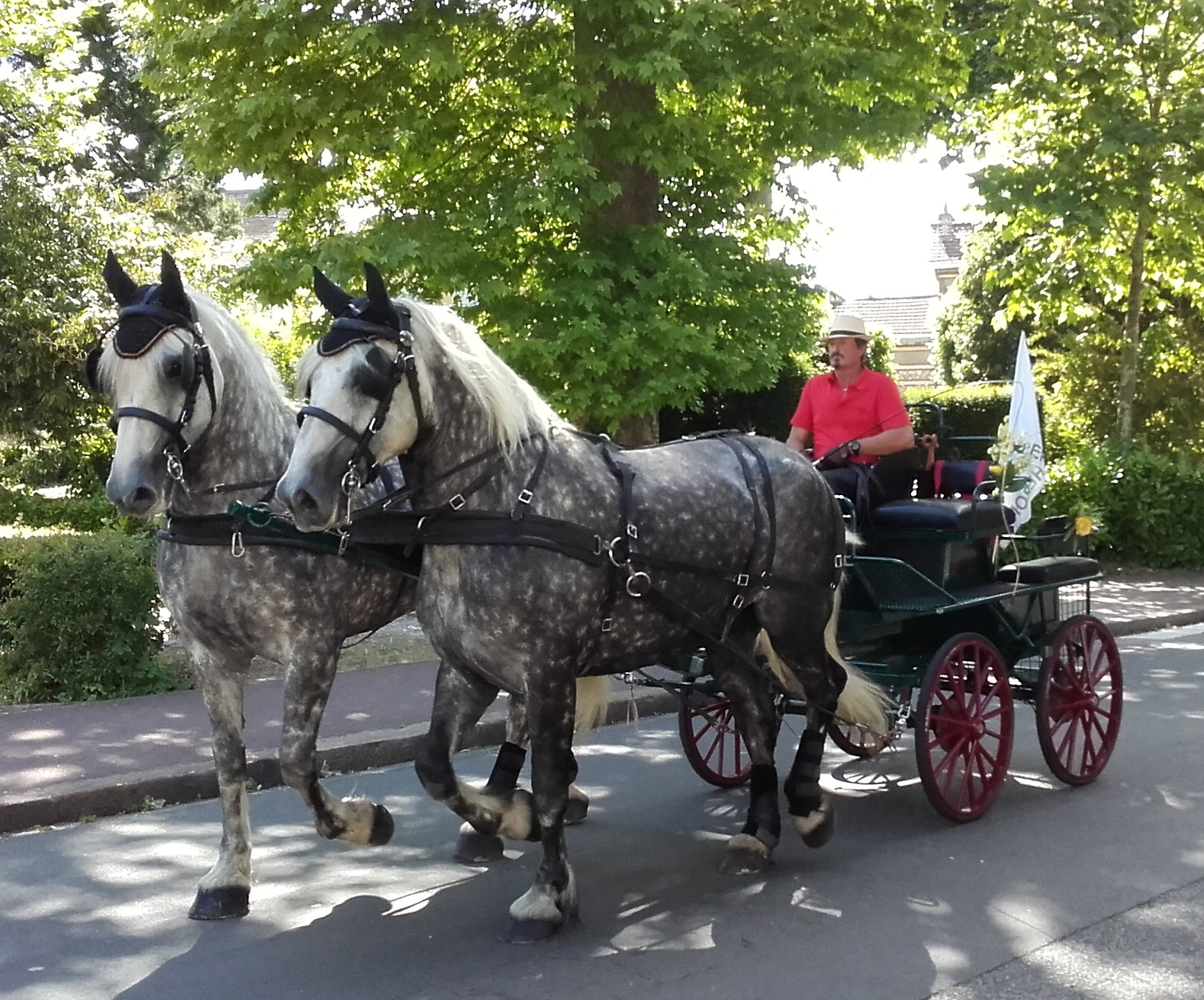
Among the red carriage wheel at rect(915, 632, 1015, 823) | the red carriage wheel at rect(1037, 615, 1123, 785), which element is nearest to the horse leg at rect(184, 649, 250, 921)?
the red carriage wheel at rect(915, 632, 1015, 823)

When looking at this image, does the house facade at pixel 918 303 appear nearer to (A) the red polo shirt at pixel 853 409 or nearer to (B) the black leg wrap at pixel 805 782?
(A) the red polo shirt at pixel 853 409

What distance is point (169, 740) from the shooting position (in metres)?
7.78

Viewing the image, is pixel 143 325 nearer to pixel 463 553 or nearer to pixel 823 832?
pixel 463 553

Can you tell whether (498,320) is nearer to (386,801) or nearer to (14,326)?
(386,801)

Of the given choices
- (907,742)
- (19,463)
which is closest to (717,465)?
(907,742)

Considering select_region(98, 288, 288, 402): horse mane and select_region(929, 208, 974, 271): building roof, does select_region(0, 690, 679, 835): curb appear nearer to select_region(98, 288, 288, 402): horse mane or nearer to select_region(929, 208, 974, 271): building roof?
select_region(98, 288, 288, 402): horse mane

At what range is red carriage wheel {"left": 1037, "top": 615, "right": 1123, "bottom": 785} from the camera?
6527 mm

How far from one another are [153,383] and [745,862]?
2935mm

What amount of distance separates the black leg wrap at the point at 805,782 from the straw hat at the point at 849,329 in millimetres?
2181

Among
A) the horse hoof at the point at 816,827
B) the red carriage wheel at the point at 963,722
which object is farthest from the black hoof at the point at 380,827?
the red carriage wheel at the point at 963,722

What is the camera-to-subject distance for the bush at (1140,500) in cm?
1645

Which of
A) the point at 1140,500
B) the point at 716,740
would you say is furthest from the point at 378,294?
the point at 1140,500

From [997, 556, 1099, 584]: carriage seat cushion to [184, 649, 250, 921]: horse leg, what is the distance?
3925 millimetres

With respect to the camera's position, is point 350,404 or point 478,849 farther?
point 478,849
